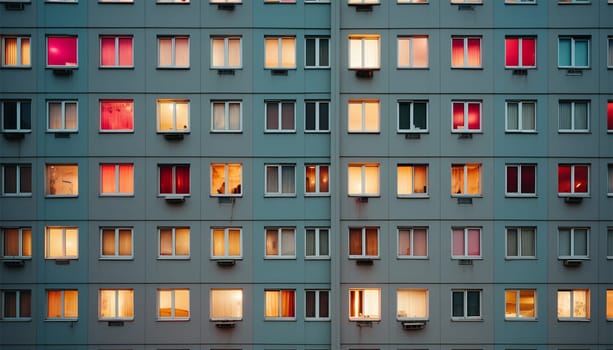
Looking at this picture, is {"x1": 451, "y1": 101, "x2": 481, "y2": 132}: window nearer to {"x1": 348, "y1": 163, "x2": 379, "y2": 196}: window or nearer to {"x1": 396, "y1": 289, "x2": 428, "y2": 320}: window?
{"x1": 348, "y1": 163, "x2": 379, "y2": 196}: window

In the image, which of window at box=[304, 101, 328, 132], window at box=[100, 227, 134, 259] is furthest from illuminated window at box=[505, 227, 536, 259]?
window at box=[100, 227, 134, 259]

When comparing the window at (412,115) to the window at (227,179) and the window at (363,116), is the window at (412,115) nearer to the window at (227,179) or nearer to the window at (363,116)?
the window at (363,116)

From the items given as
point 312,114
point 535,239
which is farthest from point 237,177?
point 535,239

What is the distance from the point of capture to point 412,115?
72.2 feet

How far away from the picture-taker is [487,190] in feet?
71.6

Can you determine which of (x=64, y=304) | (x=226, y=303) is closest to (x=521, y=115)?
(x=226, y=303)

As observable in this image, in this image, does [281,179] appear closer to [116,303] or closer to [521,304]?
[116,303]

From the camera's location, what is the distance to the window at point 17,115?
21875mm

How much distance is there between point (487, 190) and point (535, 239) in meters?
3.18

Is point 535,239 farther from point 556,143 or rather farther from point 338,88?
point 338,88

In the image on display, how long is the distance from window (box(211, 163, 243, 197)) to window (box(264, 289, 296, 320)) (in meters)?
4.95

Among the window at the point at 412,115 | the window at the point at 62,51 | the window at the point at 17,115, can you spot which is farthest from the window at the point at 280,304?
the window at the point at 62,51

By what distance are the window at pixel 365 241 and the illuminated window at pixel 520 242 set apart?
5.99 metres

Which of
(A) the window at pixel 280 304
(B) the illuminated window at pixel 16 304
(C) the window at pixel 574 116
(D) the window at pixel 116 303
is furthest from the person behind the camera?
(C) the window at pixel 574 116
